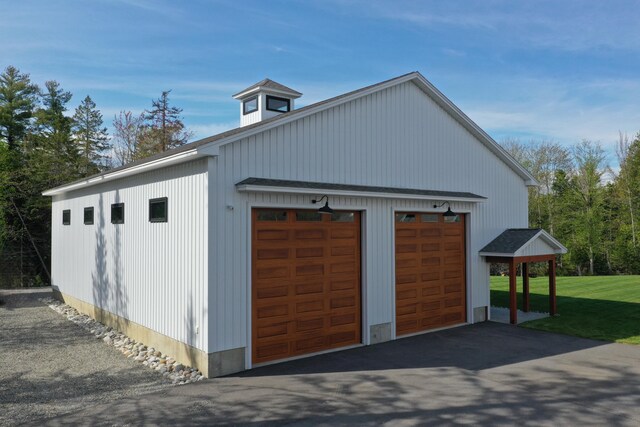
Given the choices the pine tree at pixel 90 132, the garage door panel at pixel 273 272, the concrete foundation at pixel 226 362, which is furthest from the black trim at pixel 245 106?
the pine tree at pixel 90 132

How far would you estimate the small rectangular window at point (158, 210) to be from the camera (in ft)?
27.0

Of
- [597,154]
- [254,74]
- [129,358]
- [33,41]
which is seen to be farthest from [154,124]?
[597,154]

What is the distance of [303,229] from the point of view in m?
8.14

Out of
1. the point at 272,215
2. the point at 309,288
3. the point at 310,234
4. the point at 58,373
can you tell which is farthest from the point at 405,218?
the point at 58,373

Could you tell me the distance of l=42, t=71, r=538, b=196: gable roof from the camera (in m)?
7.11

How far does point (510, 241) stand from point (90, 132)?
27.3m

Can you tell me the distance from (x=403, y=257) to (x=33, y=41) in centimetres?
957

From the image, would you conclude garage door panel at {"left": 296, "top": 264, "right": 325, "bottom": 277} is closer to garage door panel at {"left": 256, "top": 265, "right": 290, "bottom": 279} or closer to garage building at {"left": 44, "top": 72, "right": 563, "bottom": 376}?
garage building at {"left": 44, "top": 72, "right": 563, "bottom": 376}

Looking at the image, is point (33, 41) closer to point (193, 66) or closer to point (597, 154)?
point (193, 66)

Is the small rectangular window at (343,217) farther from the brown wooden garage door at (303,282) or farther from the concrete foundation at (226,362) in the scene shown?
the concrete foundation at (226,362)

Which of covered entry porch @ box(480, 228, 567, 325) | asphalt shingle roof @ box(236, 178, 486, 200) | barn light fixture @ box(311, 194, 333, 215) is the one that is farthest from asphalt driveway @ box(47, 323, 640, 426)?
asphalt shingle roof @ box(236, 178, 486, 200)

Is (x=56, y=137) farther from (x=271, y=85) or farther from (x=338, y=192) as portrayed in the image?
(x=338, y=192)

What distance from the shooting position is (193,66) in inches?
610

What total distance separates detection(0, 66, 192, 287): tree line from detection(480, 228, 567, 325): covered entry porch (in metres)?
16.0
